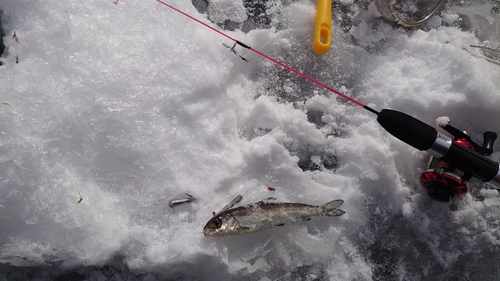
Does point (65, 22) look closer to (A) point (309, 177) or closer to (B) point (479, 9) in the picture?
(A) point (309, 177)

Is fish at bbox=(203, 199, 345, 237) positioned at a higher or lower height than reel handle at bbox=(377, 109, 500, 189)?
lower

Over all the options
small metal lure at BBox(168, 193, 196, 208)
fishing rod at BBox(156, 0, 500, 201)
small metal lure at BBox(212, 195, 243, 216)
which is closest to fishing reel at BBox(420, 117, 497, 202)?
fishing rod at BBox(156, 0, 500, 201)

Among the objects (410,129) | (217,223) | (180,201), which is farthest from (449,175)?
(180,201)

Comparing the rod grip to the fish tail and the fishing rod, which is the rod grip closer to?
the fishing rod

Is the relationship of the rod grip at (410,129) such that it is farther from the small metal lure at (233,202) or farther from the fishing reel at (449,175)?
the small metal lure at (233,202)

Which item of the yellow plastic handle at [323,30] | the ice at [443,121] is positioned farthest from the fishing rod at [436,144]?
the yellow plastic handle at [323,30]

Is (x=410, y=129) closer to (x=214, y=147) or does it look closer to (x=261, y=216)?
(x=261, y=216)
